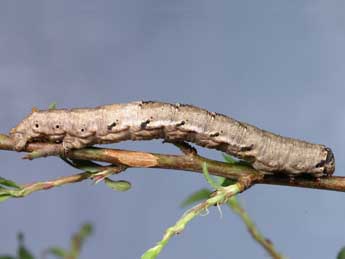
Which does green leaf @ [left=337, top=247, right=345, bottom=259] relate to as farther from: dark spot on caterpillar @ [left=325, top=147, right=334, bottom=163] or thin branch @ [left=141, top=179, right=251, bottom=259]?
dark spot on caterpillar @ [left=325, top=147, right=334, bottom=163]

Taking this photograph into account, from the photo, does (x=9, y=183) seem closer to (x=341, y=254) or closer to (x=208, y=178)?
(x=208, y=178)

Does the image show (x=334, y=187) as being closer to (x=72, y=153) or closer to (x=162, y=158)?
(x=162, y=158)

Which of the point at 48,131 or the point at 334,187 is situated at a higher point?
the point at 48,131

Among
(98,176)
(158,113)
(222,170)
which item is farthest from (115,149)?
(158,113)

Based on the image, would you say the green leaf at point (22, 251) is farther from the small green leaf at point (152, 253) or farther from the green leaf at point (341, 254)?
the green leaf at point (341, 254)

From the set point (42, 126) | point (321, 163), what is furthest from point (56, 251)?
point (321, 163)
